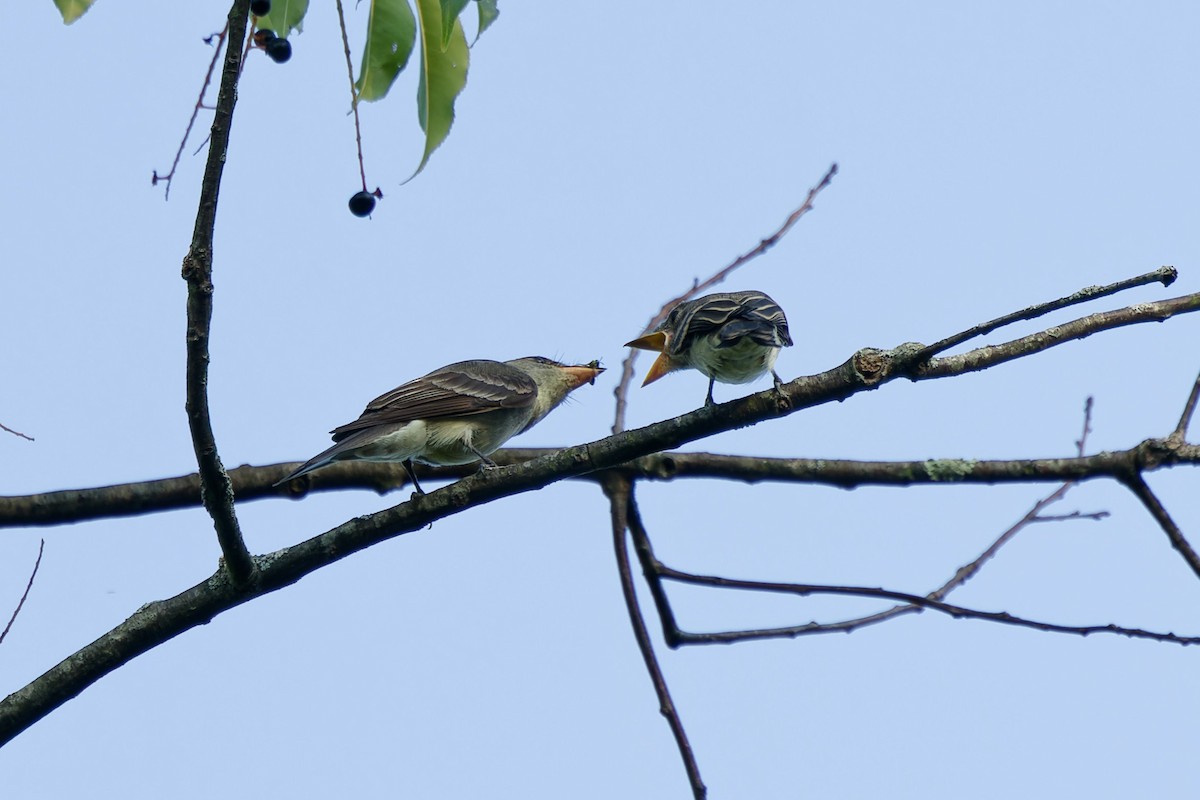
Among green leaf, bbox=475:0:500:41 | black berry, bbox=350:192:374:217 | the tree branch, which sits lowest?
the tree branch

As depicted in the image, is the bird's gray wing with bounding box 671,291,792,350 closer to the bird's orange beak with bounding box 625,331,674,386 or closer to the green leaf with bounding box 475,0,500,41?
the bird's orange beak with bounding box 625,331,674,386

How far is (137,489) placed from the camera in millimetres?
5922

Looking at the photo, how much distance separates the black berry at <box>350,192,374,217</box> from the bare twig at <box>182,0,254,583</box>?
1.00 metres

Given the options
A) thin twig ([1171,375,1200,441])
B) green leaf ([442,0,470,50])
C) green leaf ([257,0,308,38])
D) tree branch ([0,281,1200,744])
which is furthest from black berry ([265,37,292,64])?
→ thin twig ([1171,375,1200,441])

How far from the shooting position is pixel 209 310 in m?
3.47

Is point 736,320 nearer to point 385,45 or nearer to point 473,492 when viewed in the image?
point 473,492

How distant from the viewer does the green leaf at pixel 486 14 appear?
13.4 ft

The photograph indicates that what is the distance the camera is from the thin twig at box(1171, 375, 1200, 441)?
4.34 meters

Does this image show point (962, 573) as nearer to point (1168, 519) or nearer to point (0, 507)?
point (1168, 519)

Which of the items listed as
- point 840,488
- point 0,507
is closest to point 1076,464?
point 840,488

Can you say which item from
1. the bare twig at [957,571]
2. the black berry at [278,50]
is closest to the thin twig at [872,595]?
the bare twig at [957,571]

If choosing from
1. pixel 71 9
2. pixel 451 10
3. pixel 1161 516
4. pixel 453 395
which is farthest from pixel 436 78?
pixel 1161 516

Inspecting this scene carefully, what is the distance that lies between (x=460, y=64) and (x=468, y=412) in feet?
8.63

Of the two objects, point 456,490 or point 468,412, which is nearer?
point 456,490
